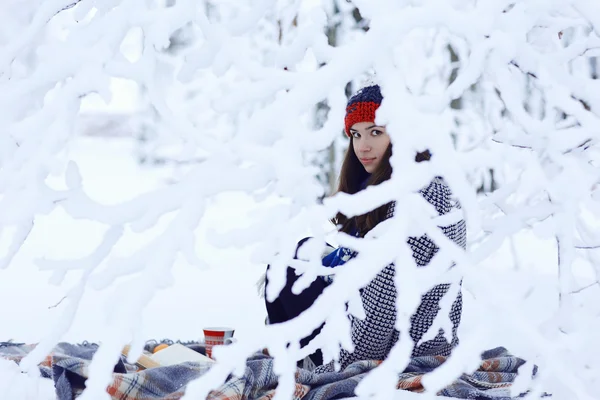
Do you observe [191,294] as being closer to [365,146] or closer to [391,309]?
[365,146]

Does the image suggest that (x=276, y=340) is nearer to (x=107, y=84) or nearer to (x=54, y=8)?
(x=107, y=84)

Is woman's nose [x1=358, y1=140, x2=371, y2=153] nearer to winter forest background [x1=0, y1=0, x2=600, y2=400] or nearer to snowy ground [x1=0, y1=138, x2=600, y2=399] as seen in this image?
snowy ground [x1=0, y1=138, x2=600, y2=399]

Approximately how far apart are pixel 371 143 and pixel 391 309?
65 cm

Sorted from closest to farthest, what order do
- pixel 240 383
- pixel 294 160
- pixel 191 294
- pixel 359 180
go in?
1. pixel 294 160
2. pixel 240 383
3. pixel 359 180
4. pixel 191 294

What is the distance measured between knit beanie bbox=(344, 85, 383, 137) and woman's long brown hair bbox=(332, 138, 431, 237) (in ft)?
0.46

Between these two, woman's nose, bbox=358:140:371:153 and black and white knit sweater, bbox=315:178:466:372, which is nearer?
black and white knit sweater, bbox=315:178:466:372

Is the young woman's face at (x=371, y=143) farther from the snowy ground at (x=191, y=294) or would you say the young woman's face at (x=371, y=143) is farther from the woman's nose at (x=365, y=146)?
the snowy ground at (x=191, y=294)

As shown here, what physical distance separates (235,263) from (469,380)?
15.1 ft

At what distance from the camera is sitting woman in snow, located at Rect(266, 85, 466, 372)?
88.0 inches

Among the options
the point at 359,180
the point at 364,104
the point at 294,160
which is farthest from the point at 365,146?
the point at 294,160

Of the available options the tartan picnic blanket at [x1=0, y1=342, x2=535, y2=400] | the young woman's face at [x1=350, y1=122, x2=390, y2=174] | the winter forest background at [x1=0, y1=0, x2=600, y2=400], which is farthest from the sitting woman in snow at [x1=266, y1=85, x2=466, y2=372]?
the winter forest background at [x1=0, y1=0, x2=600, y2=400]

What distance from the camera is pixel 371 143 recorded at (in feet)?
8.48

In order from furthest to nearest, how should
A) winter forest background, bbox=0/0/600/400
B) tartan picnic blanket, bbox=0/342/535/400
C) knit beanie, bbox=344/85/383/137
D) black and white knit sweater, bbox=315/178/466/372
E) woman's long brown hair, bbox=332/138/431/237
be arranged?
1. knit beanie, bbox=344/85/383/137
2. woman's long brown hair, bbox=332/138/431/237
3. black and white knit sweater, bbox=315/178/466/372
4. tartan picnic blanket, bbox=0/342/535/400
5. winter forest background, bbox=0/0/600/400

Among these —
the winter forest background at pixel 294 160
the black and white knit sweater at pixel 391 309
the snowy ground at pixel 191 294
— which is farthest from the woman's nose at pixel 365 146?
the winter forest background at pixel 294 160
